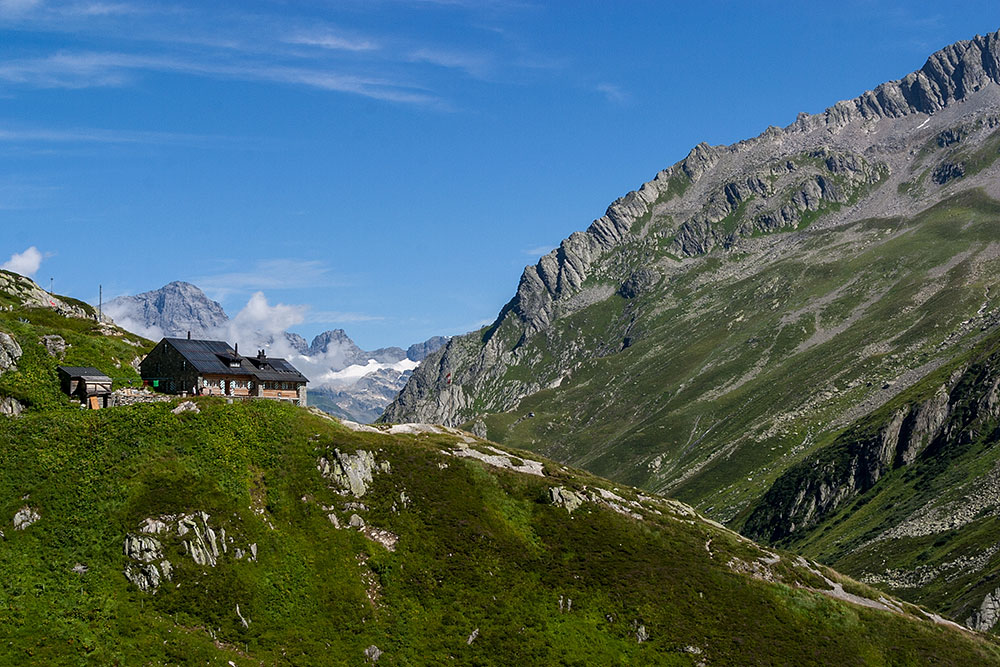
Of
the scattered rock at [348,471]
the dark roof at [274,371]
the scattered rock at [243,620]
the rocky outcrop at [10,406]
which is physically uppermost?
the dark roof at [274,371]

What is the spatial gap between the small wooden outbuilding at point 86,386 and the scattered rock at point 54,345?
5580mm

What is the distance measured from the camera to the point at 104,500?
77062mm

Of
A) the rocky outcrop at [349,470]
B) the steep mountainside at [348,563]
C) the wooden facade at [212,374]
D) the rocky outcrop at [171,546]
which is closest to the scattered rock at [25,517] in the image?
the steep mountainside at [348,563]

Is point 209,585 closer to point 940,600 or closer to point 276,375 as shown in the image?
point 276,375

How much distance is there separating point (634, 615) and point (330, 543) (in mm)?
27215

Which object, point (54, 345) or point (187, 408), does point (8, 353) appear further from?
point (187, 408)

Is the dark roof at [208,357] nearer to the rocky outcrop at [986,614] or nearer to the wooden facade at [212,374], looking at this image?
the wooden facade at [212,374]

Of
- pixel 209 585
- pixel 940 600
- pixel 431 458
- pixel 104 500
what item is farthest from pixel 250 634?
pixel 940 600

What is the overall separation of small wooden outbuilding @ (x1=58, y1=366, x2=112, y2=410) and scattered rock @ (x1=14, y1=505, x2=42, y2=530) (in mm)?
20787

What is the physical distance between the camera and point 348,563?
263 ft

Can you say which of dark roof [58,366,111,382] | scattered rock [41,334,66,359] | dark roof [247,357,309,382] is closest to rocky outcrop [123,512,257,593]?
dark roof [58,366,111,382]

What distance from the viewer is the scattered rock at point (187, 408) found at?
88.7 metres

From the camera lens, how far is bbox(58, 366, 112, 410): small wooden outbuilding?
311 feet

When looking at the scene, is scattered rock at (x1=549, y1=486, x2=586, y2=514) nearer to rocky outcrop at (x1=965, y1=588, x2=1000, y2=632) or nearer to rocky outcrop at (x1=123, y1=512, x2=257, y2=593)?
rocky outcrop at (x1=123, y1=512, x2=257, y2=593)
